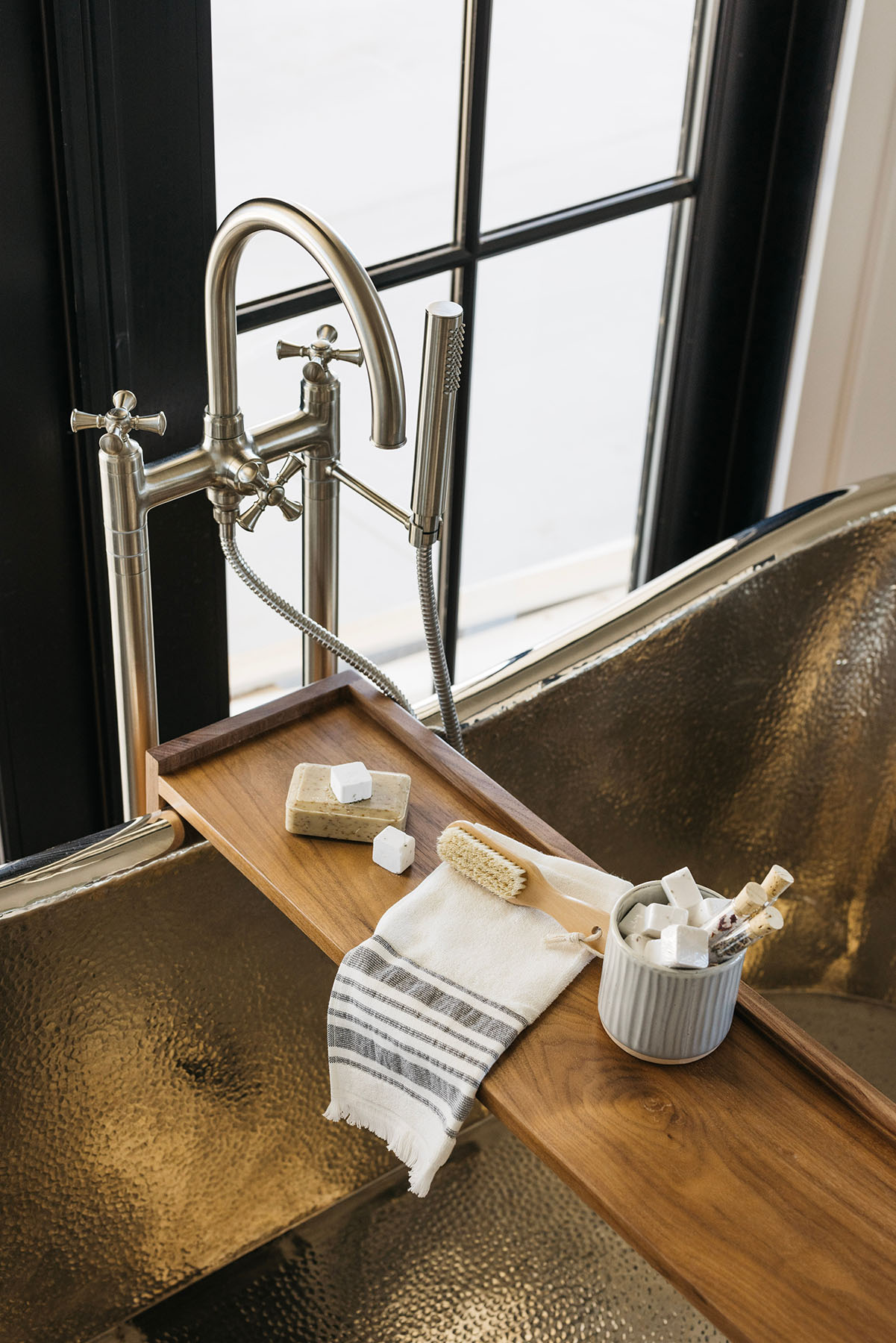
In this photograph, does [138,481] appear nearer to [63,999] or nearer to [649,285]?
[63,999]

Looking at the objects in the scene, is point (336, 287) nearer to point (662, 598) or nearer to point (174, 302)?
point (174, 302)

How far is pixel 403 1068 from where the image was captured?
803mm

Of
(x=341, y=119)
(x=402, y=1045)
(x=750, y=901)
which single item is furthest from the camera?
(x=341, y=119)

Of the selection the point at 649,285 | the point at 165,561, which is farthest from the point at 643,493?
the point at 165,561

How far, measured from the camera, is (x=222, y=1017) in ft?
3.77

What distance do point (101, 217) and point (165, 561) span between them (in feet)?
1.11

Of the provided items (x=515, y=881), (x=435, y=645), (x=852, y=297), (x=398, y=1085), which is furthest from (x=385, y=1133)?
(x=852, y=297)

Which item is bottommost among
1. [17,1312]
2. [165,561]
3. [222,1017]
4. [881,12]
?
[17,1312]

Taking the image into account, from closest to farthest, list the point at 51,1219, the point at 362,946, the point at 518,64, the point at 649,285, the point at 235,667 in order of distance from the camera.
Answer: the point at 362,946 < the point at 51,1219 < the point at 518,64 < the point at 235,667 < the point at 649,285

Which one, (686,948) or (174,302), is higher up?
(174,302)

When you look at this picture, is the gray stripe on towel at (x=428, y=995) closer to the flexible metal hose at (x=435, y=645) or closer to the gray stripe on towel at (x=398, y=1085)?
the gray stripe on towel at (x=398, y=1085)

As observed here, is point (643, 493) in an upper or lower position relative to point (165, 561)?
lower

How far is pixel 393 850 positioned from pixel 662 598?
0.60m

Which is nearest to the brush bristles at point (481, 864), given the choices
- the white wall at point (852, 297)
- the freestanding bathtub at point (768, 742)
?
the freestanding bathtub at point (768, 742)
